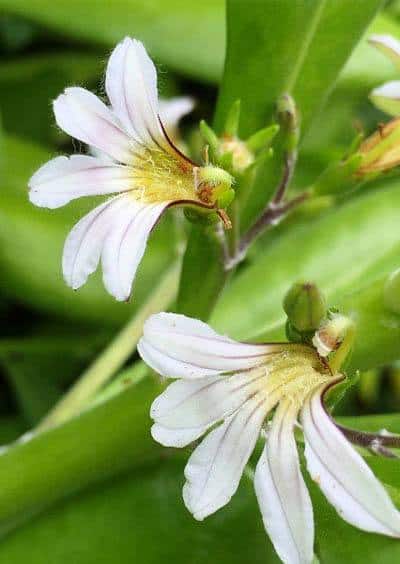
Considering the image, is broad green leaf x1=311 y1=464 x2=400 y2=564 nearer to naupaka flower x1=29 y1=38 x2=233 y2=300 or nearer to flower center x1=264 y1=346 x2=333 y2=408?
flower center x1=264 y1=346 x2=333 y2=408

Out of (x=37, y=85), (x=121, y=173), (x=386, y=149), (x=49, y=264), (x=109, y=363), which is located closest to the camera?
(x=121, y=173)

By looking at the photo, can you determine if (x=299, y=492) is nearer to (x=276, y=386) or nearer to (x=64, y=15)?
(x=276, y=386)

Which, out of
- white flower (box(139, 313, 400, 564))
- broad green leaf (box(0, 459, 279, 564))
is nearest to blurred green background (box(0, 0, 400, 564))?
broad green leaf (box(0, 459, 279, 564))

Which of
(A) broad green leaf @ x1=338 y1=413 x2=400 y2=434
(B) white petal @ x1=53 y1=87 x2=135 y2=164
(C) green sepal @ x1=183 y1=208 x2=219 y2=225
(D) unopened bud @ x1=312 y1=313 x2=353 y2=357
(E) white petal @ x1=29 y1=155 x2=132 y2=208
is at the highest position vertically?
(B) white petal @ x1=53 y1=87 x2=135 y2=164

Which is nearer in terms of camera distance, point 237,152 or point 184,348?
point 184,348

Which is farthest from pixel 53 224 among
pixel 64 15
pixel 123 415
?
pixel 123 415

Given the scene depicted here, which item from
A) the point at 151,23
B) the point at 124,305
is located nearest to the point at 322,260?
the point at 124,305

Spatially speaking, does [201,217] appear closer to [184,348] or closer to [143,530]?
[184,348]
